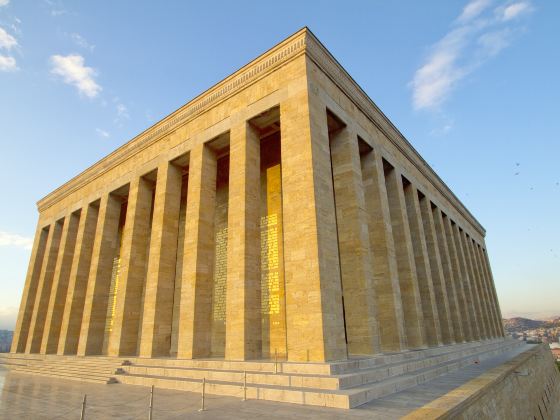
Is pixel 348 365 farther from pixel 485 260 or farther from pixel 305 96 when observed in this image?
pixel 485 260

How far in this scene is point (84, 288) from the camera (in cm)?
2080

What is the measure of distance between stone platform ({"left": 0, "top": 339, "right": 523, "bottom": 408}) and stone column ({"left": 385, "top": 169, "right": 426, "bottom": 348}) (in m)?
1.19

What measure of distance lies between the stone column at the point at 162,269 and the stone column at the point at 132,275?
67.8 inches

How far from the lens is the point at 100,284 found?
61.4 ft

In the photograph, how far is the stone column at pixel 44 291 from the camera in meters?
23.3

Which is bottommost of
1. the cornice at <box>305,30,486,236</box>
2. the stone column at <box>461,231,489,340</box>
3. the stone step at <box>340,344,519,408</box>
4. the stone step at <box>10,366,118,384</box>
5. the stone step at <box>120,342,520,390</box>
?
the stone step at <box>10,366,118,384</box>

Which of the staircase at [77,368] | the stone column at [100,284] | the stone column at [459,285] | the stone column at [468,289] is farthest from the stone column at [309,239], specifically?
the stone column at [468,289]

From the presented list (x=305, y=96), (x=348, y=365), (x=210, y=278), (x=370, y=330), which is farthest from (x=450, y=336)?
(x=305, y=96)

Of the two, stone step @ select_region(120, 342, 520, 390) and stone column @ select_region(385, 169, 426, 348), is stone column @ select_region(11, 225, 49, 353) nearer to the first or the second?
stone step @ select_region(120, 342, 520, 390)

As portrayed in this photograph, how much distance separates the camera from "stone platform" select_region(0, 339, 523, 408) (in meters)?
7.68

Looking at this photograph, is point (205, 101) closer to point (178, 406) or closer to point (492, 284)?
point (178, 406)

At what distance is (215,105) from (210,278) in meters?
8.18

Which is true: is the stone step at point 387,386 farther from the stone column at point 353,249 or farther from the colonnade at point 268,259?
the stone column at point 353,249

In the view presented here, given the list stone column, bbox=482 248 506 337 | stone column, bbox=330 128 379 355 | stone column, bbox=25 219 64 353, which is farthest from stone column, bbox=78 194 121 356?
stone column, bbox=482 248 506 337
